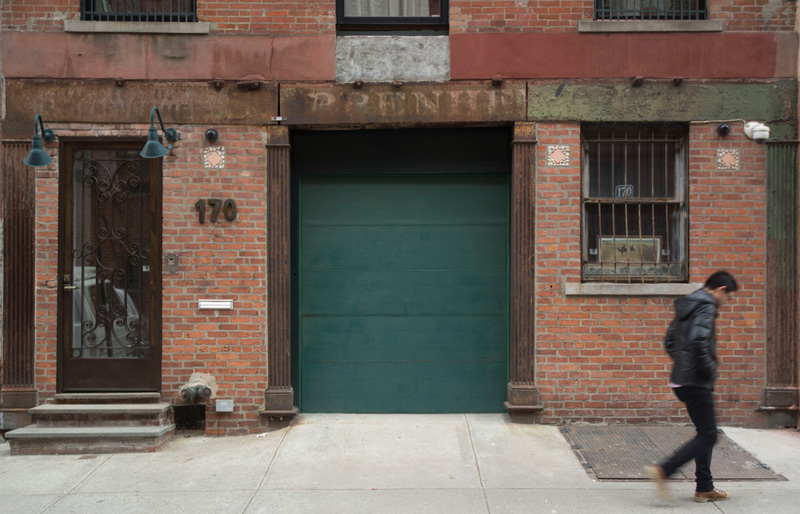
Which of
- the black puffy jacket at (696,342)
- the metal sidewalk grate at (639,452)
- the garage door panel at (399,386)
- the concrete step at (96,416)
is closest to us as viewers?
the black puffy jacket at (696,342)

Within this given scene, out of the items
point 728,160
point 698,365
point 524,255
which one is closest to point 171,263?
point 524,255

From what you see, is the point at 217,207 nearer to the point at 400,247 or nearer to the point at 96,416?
the point at 400,247

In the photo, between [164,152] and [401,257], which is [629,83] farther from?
[164,152]

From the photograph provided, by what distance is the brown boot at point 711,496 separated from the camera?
4.79m

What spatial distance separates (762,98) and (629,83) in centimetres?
137

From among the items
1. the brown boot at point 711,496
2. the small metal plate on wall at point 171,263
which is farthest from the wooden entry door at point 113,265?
the brown boot at point 711,496

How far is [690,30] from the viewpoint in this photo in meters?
6.54

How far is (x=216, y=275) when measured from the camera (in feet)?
21.6

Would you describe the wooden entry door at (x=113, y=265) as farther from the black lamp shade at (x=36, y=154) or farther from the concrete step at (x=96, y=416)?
the black lamp shade at (x=36, y=154)

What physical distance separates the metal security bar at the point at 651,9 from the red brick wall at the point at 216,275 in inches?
157

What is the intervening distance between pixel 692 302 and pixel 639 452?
1.87 m

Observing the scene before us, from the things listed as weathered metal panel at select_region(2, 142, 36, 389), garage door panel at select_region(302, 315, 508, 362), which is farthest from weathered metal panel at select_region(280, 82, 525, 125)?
weathered metal panel at select_region(2, 142, 36, 389)

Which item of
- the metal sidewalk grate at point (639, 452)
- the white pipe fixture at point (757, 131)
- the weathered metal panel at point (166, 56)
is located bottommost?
the metal sidewalk grate at point (639, 452)

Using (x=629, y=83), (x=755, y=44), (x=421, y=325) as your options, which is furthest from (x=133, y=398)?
(x=755, y=44)
